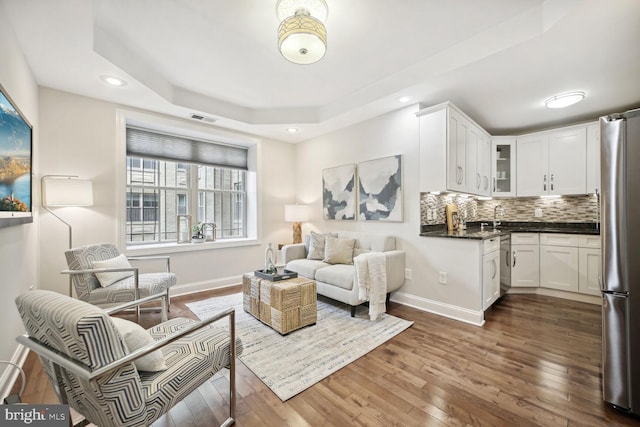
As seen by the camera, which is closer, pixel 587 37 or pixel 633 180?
pixel 633 180

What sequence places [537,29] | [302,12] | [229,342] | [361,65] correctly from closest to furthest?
1. [229,342]
2. [302,12]
3. [537,29]
4. [361,65]

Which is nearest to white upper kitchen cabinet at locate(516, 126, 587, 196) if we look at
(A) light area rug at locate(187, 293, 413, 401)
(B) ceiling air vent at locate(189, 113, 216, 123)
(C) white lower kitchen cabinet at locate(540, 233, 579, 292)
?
(C) white lower kitchen cabinet at locate(540, 233, 579, 292)

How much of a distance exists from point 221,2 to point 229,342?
2361mm

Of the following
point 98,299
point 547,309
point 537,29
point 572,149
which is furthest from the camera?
point 572,149

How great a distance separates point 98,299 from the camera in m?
2.54

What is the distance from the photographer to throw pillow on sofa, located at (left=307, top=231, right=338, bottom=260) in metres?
3.81

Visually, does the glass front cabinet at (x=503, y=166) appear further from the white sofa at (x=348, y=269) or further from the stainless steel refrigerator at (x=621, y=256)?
the stainless steel refrigerator at (x=621, y=256)

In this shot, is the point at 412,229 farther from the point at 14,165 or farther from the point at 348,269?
the point at 14,165

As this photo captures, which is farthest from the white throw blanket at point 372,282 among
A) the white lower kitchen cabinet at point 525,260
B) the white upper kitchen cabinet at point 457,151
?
the white lower kitchen cabinet at point 525,260

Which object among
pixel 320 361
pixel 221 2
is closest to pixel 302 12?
pixel 221 2

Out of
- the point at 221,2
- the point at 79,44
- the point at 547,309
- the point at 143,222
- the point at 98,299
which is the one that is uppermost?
the point at 221,2

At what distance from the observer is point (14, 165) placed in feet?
6.19

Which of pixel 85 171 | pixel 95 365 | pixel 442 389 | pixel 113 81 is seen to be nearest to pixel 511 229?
pixel 442 389

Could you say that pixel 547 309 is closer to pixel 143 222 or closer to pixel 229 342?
pixel 229 342
